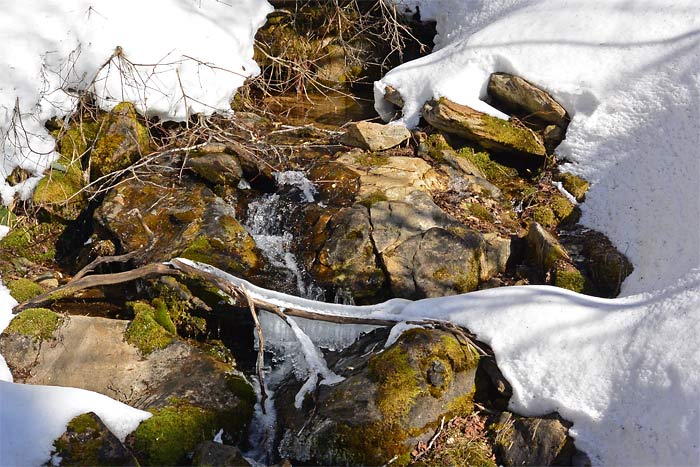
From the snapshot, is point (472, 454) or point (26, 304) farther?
point (26, 304)

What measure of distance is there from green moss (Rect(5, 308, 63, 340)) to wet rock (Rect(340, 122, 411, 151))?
3.90 meters

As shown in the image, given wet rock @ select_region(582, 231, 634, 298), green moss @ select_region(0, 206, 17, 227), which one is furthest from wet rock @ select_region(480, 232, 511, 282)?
green moss @ select_region(0, 206, 17, 227)

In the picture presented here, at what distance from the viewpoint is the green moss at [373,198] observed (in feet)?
20.0

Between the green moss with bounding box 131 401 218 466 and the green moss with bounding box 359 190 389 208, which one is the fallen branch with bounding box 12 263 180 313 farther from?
the green moss with bounding box 359 190 389 208

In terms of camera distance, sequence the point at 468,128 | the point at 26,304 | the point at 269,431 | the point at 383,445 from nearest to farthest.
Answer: the point at 383,445, the point at 269,431, the point at 26,304, the point at 468,128

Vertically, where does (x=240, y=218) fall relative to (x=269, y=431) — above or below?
above

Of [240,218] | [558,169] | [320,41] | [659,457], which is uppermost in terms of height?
[320,41]

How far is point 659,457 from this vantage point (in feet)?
11.4

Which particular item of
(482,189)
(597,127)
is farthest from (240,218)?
(597,127)

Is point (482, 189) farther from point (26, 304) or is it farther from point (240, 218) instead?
point (26, 304)

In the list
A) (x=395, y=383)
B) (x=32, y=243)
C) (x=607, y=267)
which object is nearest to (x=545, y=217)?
(x=607, y=267)

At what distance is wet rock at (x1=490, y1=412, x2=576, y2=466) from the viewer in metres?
3.77

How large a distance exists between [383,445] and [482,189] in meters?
3.62

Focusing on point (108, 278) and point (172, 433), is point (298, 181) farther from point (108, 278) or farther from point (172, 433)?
point (172, 433)
